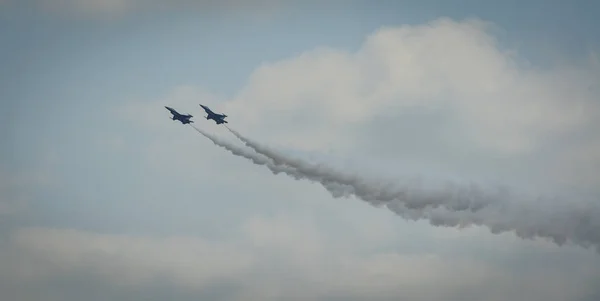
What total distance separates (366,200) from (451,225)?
1363cm

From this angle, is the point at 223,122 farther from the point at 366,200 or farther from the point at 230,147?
the point at 366,200

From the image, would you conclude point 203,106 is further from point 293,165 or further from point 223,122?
point 293,165

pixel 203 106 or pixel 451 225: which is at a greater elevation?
pixel 203 106

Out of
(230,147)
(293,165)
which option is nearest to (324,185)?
(293,165)

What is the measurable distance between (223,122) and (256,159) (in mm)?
8877

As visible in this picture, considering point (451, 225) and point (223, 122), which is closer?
point (451, 225)

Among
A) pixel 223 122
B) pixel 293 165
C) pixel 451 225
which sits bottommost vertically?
pixel 451 225

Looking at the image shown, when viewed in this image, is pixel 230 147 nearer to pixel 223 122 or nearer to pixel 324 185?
pixel 223 122

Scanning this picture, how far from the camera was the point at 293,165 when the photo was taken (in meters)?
113

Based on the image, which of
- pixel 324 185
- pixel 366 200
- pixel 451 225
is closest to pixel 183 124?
pixel 324 185

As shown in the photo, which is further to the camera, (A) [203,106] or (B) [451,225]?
(A) [203,106]

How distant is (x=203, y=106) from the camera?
389 ft

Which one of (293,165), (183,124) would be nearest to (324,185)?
(293,165)

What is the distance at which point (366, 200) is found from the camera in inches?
4279
